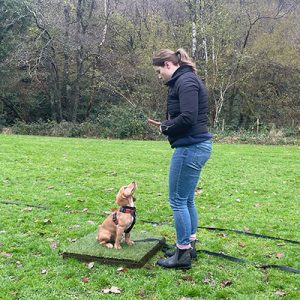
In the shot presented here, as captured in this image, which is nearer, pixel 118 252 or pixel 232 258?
pixel 118 252

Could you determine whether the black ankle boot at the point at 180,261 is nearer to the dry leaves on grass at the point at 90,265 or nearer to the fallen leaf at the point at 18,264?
the dry leaves on grass at the point at 90,265

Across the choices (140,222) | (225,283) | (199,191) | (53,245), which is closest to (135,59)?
(199,191)

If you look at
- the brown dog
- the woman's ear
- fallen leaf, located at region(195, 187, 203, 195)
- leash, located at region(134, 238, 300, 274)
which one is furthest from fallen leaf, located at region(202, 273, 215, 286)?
fallen leaf, located at region(195, 187, 203, 195)

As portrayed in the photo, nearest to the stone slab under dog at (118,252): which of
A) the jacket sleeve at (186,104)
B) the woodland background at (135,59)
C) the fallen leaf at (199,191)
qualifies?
the jacket sleeve at (186,104)

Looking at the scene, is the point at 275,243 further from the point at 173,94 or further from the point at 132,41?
the point at 132,41

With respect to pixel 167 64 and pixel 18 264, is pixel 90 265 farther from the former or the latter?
pixel 167 64

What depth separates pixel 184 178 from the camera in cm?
411

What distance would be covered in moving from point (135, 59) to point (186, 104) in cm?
2191

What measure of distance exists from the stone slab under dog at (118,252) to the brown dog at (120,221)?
104 millimetres

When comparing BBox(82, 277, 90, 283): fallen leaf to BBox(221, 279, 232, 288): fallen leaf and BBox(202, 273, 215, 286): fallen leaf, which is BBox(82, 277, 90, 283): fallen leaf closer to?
BBox(202, 273, 215, 286): fallen leaf

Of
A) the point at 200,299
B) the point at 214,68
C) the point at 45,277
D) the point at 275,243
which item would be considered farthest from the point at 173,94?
the point at 214,68

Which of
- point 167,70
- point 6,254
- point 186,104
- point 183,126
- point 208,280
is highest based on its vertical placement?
point 167,70

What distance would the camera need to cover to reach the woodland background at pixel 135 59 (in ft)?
78.0

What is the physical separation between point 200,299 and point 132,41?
23887 millimetres
